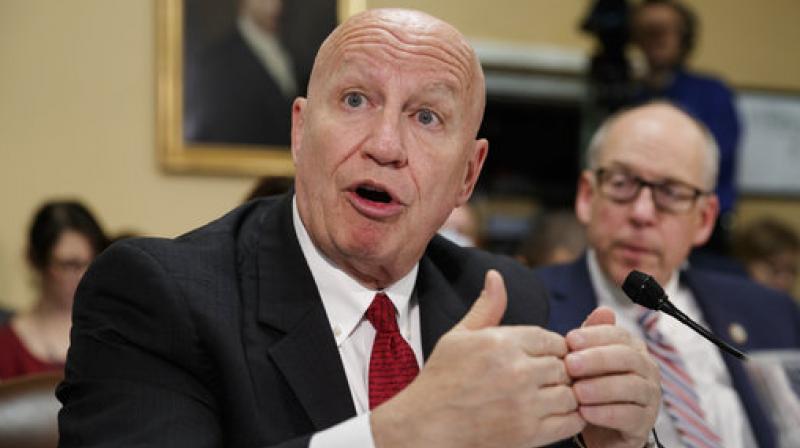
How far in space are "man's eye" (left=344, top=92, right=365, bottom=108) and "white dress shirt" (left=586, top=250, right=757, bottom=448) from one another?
114cm

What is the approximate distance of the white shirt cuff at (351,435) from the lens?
54.9 inches

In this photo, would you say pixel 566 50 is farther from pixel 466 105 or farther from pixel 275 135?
pixel 466 105

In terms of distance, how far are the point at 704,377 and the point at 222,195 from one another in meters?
1.32

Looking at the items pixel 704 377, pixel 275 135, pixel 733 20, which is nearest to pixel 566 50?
pixel 733 20

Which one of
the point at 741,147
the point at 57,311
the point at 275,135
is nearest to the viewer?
the point at 57,311

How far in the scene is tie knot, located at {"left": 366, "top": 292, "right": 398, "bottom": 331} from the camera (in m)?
1.76

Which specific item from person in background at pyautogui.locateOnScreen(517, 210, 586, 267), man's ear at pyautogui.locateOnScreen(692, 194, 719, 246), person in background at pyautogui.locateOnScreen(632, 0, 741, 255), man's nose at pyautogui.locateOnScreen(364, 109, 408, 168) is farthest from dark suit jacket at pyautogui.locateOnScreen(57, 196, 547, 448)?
person in background at pyautogui.locateOnScreen(632, 0, 741, 255)

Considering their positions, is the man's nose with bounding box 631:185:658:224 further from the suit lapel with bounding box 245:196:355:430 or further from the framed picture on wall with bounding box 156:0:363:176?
the suit lapel with bounding box 245:196:355:430

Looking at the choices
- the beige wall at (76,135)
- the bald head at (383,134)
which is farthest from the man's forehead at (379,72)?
the beige wall at (76,135)

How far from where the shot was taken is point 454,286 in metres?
1.95

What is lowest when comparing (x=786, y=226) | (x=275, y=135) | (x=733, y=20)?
(x=786, y=226)

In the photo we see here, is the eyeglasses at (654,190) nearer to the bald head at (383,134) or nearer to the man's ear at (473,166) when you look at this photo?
the man's ear at (473,166)

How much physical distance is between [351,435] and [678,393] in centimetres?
126

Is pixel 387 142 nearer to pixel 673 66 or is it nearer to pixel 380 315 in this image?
pixel 380 315
